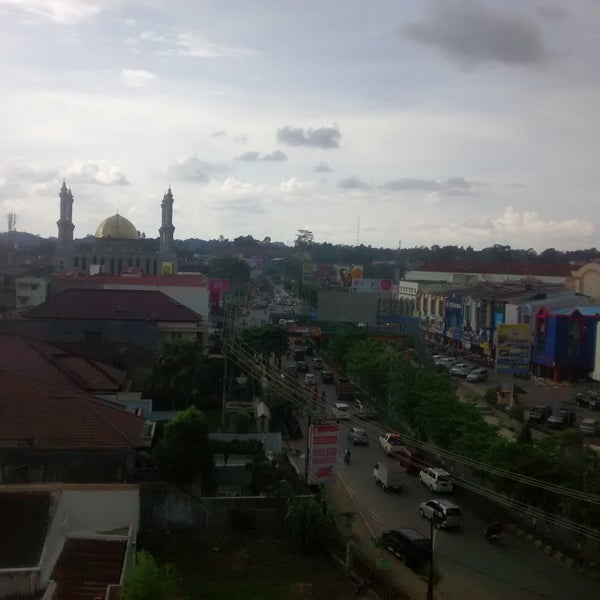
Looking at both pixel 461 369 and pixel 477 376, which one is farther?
pixel 461 369

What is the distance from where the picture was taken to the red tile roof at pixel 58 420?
53.1 ft

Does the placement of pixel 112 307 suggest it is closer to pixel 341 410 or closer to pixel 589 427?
pixel 341 410

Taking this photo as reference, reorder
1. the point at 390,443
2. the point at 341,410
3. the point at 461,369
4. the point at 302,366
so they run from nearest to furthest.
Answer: the point at 390,443
the point at 341,410
the point at 302,366
the point at 461,369

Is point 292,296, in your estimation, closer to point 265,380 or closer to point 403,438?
point 265,380

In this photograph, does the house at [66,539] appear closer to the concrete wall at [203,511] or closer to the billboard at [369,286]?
the concrete wall at [203,511]

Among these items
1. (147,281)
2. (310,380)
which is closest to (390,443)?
(310,380)

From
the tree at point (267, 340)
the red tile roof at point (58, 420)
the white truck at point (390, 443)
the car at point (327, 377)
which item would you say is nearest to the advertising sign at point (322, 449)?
the red tile roof at point (58, 420)

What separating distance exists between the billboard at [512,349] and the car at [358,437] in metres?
12.2

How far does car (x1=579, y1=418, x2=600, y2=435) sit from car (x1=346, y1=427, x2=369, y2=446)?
30.7 ft

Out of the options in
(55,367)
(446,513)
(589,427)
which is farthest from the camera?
(589,427)

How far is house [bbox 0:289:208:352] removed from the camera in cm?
3272

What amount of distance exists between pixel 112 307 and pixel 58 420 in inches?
833

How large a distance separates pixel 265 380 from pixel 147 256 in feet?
136

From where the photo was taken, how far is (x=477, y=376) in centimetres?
4109
